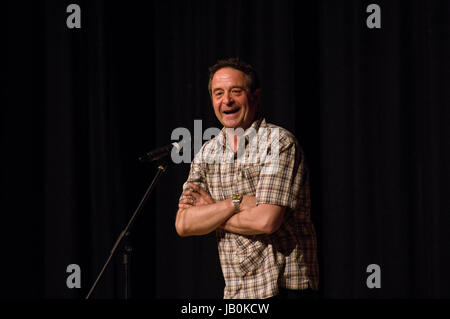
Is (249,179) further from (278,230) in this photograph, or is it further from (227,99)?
(227,99)

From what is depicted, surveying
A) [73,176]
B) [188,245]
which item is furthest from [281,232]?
[73,176]

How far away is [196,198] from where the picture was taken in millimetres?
2654

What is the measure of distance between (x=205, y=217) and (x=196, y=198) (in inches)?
5.6

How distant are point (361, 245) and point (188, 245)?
103cm

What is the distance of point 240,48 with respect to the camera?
3.54 meters

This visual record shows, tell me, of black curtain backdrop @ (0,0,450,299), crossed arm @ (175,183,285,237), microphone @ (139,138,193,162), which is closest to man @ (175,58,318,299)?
crossed arm @ (175,183,285,237)

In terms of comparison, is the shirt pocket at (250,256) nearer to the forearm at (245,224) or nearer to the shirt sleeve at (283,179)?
the forearm at (245,224)

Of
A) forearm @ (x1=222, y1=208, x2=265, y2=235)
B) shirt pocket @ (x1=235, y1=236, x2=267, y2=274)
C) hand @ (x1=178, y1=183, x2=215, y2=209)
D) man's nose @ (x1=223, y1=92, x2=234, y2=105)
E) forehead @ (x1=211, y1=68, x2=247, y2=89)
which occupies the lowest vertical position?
shirt pocket @ (x1=235, y1=236, x2=267, y2=274)

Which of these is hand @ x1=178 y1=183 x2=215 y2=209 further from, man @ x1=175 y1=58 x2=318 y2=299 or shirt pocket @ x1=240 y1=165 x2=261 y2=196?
shirt pocket @ x1=240 y1=165 x2=261 y2=196

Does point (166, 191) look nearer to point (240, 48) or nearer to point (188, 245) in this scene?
point (188, 245)

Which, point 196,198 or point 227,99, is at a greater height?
point 227,99

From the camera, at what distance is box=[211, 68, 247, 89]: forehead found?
2.68 meters

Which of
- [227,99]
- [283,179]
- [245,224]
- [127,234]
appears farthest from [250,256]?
[227,99]

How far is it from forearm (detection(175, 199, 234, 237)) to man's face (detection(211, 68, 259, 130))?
1.28 ft
